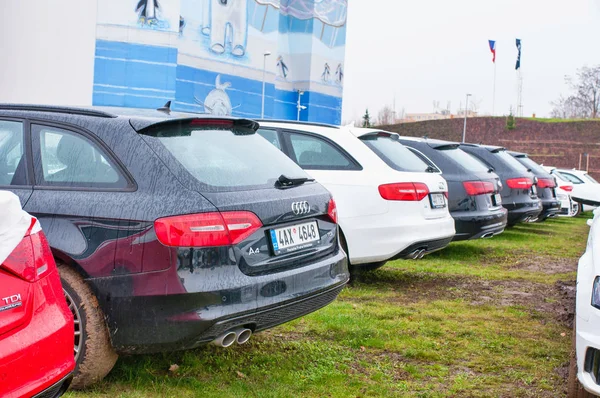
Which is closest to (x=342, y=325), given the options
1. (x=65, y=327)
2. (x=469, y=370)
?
(x=469, y=370)

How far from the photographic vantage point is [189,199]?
3719 mm

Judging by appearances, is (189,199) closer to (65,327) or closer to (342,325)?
(65,327)

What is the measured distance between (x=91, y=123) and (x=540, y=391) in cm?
307

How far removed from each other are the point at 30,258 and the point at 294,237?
71.5 inches

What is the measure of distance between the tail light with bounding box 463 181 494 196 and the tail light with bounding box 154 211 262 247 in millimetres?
6330

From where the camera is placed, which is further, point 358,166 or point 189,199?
point 358,166

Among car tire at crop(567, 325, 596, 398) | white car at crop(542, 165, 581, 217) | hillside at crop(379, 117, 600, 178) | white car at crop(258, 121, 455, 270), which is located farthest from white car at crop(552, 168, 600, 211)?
hillside at crop(379, 117, 600, 178)

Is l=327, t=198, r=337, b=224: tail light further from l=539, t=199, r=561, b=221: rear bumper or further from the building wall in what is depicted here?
the building wall

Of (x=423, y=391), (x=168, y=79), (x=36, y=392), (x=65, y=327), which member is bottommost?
(x=423, y=391)

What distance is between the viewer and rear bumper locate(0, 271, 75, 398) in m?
2.46

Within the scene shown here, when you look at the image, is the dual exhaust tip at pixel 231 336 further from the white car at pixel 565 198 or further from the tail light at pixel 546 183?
the white car at pixel 565 198

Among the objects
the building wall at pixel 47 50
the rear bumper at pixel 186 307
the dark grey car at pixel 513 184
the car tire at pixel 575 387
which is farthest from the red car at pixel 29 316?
the building wall at pixel 47 50

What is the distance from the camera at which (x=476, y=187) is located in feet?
31.7

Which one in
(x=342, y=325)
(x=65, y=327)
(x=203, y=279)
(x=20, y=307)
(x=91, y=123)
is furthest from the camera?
(x=342, y=325)
